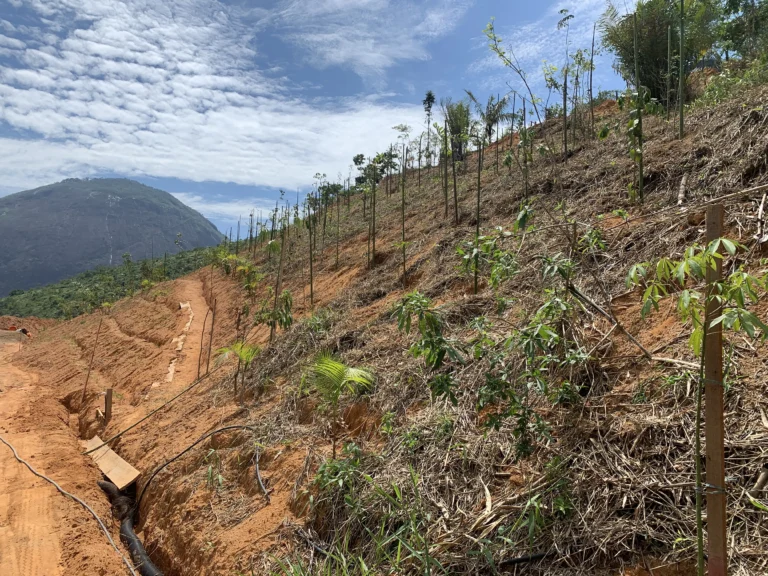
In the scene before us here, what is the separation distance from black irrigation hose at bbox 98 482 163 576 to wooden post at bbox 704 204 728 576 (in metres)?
4.51

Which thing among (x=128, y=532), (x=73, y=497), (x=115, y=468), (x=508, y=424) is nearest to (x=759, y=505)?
(x=508, y=424)

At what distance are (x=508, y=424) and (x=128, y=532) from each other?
4.42 meters

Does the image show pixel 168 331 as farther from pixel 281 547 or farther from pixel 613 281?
pixel 613 281

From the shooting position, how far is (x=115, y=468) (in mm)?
6094

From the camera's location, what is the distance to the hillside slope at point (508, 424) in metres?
2.24

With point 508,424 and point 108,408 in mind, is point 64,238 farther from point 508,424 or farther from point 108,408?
point 508,424

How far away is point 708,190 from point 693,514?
145 inches

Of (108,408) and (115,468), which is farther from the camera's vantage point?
(108,408)

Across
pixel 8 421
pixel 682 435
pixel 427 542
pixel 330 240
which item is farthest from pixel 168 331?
pixel 682 435

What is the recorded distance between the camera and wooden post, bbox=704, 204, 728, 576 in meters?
1.50

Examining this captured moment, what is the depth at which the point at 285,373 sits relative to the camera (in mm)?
6367

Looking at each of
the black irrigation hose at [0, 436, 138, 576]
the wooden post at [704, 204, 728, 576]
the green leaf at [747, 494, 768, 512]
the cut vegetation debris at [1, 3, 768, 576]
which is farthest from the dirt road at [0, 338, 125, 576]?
the green leaf at [747, 494, 768, 512]

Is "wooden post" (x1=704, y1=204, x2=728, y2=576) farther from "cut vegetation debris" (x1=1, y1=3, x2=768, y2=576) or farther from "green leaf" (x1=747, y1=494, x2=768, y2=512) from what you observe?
"green leaf" (x1=747, y1=494, x2=768, y2=512)

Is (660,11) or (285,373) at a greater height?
(660,11)
